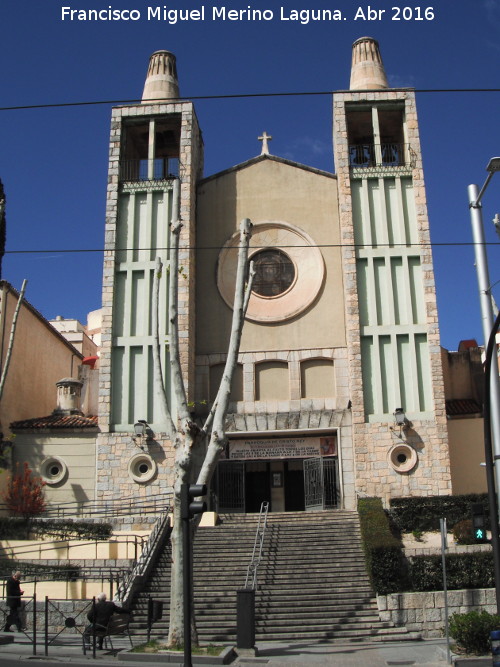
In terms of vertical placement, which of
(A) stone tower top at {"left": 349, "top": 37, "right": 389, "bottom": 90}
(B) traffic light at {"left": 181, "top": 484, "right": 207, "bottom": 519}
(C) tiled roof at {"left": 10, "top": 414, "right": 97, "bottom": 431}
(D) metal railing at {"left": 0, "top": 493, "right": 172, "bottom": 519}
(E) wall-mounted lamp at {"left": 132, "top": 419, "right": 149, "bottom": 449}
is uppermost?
(A) stone tower top at {"left": 349, "top": 37, "right": 389, "bottom": 90}

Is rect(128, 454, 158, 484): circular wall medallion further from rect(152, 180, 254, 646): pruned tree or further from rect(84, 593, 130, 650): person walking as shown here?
rect(84, 593, 130, 650): person walking

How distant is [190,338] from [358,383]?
6.35 metres

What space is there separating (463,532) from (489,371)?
8.48 meters

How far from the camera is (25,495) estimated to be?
24.7 metres

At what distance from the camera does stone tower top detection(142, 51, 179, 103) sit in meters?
30.2

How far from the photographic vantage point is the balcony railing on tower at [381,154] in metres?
28.5

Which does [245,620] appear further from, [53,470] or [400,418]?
[53,470]

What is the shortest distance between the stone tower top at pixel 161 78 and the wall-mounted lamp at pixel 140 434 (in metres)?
13.8

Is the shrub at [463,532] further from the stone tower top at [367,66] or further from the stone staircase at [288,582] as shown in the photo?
the stone tower top at [367,66]

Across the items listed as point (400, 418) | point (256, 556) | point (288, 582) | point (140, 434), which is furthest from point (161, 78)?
point (288, 582)

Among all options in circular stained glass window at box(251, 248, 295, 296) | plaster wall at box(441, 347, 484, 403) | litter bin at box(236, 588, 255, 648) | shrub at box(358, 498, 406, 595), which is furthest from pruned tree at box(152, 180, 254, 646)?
plaster wall at box(441, 347, 484, 403)

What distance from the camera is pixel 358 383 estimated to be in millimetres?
25328

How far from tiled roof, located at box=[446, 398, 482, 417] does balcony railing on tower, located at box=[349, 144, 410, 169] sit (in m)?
9.66

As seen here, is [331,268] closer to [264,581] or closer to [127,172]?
[127,172]
